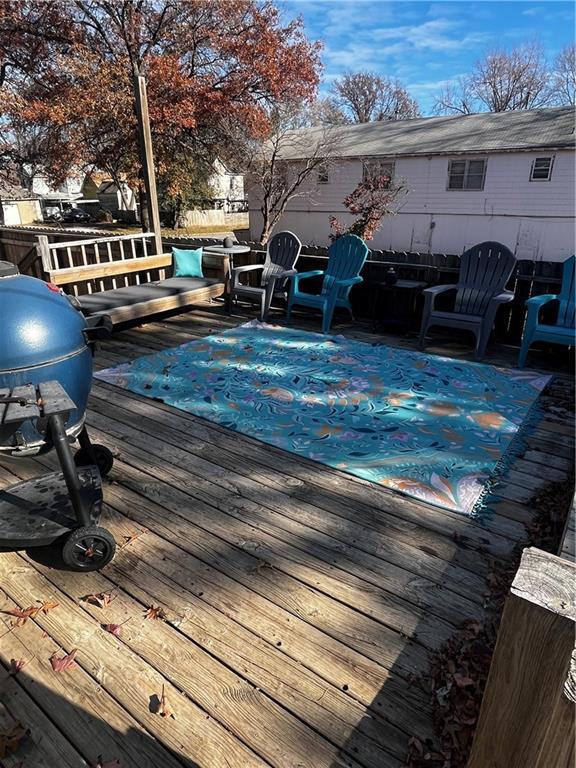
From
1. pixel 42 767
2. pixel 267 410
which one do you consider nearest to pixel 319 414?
pixel 267 410

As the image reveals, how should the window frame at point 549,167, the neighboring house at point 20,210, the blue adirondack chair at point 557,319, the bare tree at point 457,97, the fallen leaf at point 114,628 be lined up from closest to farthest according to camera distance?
the fallen leaf at point 114,628, the blue adirondack chair at point 557,319, the window frame at point 549,167, the neighboring house at point 20,210, the bare tree at point 457,97

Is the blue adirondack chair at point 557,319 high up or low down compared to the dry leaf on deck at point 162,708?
up

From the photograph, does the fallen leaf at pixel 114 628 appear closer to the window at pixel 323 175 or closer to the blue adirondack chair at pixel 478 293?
the blue adirondack chair at pixel 478 293

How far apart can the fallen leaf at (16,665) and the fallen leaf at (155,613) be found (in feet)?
1.28

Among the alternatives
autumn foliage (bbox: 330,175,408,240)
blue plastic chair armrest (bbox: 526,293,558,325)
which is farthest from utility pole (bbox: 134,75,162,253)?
autumn foliage (bbox: 330,175,408,240)

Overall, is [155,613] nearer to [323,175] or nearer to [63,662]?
[63,662]

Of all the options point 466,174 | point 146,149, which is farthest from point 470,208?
point 146,149

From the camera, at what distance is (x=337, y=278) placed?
5.09 meters

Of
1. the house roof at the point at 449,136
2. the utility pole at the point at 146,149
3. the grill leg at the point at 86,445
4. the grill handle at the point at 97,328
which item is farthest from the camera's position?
the house roof at the point at 449,136

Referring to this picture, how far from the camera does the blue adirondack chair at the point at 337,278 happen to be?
4.93 meters

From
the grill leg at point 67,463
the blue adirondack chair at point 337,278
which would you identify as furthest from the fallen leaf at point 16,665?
the blue adirondack chair at point 337,278

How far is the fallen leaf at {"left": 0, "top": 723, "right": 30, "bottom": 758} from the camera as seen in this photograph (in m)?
1.24

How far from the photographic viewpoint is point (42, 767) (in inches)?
47.8

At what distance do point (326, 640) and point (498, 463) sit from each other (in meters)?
1.54
